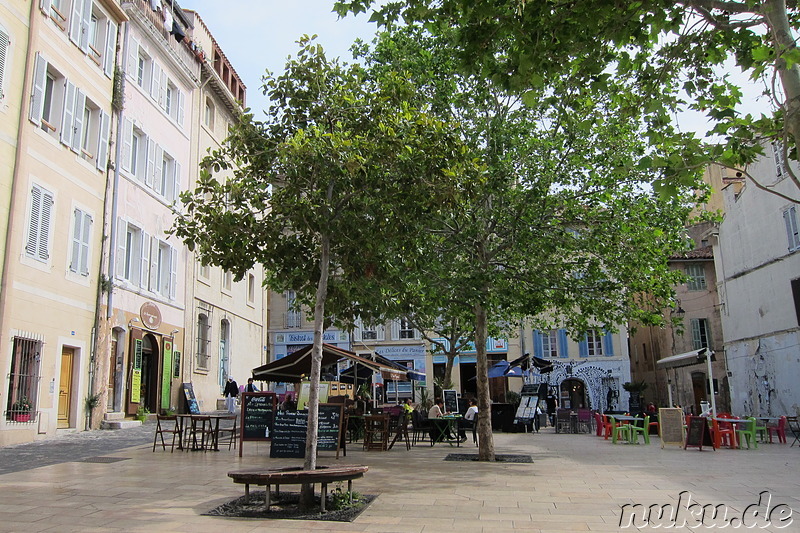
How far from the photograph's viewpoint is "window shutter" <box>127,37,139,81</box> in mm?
19056

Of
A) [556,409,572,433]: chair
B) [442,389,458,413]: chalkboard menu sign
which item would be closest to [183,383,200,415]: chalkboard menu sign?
[442,389,458,413]: chalkboard menu sign

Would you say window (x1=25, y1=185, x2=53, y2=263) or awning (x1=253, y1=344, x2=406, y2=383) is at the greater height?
window (x1=25, y1=185, x2=53, y2=263)

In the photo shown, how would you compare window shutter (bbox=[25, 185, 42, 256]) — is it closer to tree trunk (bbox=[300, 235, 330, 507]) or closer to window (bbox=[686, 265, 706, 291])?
tree trunk (bbox=[300, 235, 330, 507])

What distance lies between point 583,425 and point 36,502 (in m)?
18.7

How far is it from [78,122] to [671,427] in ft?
53.4

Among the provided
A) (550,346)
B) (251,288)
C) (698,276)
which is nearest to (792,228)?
(698,276)

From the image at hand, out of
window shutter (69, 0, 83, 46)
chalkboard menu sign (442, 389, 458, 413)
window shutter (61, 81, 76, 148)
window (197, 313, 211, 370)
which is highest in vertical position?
window shutter (69, 0, 83, 46)

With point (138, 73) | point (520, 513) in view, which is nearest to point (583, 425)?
point (520, 513)

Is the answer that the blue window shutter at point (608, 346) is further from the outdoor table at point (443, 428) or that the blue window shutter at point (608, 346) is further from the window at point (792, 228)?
the outdoor table at point (443, 428)

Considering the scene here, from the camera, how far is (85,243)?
1648 centimetres

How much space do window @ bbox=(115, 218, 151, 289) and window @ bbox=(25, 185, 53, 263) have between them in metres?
3.33

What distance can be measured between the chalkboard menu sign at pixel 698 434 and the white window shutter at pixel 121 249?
1509cm

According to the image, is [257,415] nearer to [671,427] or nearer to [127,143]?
[671,427]

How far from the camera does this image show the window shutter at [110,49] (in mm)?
17906
